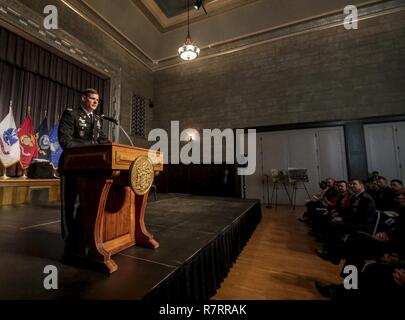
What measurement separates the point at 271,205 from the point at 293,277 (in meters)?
4.57

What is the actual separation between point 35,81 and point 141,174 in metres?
5.10

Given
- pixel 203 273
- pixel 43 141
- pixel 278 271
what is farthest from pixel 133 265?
pixel 43 141

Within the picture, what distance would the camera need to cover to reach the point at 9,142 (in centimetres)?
387

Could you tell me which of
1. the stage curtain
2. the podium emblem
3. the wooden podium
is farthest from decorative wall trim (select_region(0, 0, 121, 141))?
the stage curtain

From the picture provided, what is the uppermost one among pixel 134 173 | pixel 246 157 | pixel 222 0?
pixel 222 0

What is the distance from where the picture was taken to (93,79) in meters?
5.90

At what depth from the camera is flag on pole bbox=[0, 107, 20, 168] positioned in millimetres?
3768

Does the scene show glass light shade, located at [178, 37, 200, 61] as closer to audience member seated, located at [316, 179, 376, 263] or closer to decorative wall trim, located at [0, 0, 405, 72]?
decorative wall trim, located at [0, 0, 405, 72]

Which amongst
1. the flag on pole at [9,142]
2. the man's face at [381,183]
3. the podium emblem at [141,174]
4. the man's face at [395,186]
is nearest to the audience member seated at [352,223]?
the man's face at [395,186]

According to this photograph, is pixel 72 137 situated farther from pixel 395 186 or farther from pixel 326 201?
pixel 395 186

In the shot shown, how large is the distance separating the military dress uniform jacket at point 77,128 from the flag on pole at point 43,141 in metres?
3.91

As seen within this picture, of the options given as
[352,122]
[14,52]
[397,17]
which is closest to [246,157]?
[352,122]

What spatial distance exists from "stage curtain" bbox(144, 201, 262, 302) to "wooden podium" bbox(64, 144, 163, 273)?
1.05ft
